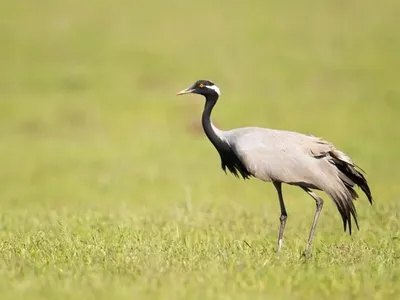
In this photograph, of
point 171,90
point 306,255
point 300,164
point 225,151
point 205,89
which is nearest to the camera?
point 306,255

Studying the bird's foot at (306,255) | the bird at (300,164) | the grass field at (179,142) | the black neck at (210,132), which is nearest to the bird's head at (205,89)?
the black neck at (210,132)

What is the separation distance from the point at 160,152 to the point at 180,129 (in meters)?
2.82

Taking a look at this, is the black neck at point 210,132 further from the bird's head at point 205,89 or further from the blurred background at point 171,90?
the blurred background at point 171,90

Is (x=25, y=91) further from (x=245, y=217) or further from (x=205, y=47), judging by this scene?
(x=245, y=217)

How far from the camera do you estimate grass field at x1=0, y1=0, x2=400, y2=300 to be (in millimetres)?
6566

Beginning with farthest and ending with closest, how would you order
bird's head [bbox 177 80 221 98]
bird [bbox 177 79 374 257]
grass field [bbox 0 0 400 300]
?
bird's head [bbox 177 80 221 98] < bird [bbox 177 79 374 257] < grass field [bbox 0 0 400 300]

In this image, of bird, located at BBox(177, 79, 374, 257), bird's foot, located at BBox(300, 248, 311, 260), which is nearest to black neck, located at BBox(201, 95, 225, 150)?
bird, located at BBox(177, 79, 374, 257)

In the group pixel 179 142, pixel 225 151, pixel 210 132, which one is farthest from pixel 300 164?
pixel 179 142

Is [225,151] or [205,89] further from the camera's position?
[205,89]

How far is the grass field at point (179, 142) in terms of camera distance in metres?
6.57

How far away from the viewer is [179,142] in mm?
22062

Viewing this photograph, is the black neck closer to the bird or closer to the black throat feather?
the black throat feather

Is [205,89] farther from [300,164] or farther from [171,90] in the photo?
[171,90]

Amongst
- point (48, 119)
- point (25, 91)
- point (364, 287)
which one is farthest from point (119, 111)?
point (364, 287)
